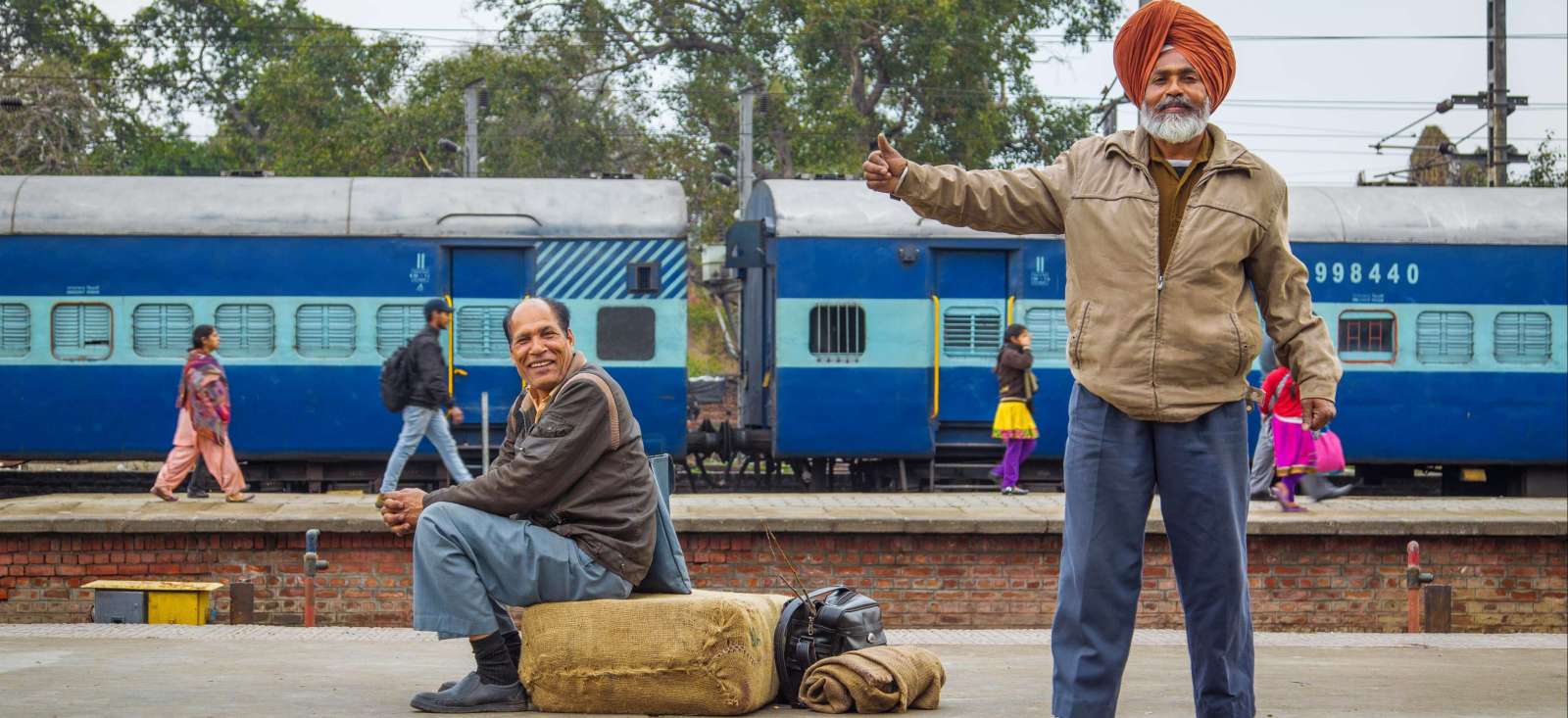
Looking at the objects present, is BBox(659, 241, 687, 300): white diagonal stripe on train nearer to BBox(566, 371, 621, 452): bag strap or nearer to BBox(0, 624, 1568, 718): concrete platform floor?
BBox(0, 624, 1568, 718): concrete platform floor

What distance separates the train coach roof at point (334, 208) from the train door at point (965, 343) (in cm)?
269

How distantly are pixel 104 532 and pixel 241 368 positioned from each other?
5912mm

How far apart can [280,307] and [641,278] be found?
342cm

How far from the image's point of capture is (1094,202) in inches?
177

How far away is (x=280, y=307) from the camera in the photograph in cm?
1644

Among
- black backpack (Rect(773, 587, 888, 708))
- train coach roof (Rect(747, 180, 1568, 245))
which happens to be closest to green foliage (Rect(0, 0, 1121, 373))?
train coach roof (Rect(747, 180, 1568, 245))

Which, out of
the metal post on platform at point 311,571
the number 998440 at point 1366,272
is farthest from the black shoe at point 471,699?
the number 998440 at point 1366,272

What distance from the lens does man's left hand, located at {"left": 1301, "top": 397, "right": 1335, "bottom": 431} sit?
14.5ft

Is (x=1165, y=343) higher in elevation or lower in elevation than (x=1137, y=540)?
higher

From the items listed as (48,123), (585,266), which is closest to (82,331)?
(585,266)

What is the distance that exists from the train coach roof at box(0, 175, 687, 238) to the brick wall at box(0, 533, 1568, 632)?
20.5ft

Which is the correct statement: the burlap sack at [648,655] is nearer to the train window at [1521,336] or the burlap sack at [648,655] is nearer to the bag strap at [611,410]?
the bag strap at [611,410]

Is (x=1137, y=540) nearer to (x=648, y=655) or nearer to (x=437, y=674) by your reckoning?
(x=648, y=655)

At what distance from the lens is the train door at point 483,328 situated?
54.2 feet
